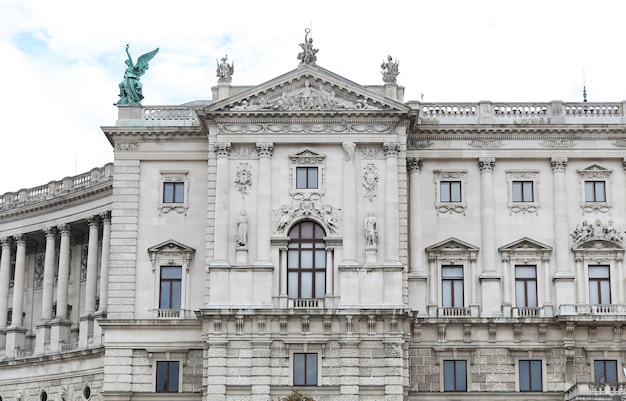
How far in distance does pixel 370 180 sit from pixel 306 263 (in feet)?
18.7

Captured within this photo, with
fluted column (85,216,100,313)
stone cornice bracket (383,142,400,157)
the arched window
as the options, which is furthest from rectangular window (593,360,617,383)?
fluted column (85,216,100,313)

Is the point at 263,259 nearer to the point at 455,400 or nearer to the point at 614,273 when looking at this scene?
the point at 455,400

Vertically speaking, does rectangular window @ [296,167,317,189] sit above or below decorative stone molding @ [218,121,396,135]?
below

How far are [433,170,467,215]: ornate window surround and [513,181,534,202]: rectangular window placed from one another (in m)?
2.83

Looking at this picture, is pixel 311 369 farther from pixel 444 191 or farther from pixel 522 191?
pixel 522 191

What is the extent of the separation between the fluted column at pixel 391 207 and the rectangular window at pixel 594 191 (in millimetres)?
11370

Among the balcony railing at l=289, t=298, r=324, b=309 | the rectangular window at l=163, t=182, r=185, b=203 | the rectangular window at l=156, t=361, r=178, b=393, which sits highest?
the rectangular window at l=163, t=182, r=185, b=203

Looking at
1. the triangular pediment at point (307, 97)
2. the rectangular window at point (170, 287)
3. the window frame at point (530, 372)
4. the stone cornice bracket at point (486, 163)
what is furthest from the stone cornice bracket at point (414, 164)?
the rectangular window at point (170, 287)

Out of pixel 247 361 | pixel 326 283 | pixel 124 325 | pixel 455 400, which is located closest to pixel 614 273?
pixel 455 400

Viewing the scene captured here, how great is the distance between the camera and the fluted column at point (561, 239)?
72.9m

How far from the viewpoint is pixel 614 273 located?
73.3 meters

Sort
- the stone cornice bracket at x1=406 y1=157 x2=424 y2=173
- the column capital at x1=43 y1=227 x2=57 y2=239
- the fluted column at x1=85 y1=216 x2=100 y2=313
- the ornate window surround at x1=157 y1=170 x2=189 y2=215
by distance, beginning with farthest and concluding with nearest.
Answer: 1. the column capital at x1=43 y1=227 x2=57 y2=239
2. the fluted column at x1=85 y1=216 x2=100 y2=313
3. the stone cornice bracket at x1=406 y1=157 x2=424 y2=173
4. the ornate window surround at x1=157 y1=170 x2=189 y2=215

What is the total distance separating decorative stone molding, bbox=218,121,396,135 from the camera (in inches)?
2867

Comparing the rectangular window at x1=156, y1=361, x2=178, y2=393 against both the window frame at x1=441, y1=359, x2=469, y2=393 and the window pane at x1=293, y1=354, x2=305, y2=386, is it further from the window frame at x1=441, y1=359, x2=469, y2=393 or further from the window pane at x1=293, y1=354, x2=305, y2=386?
the window frame at x1=441, y1=359, x2=469, y2=393
